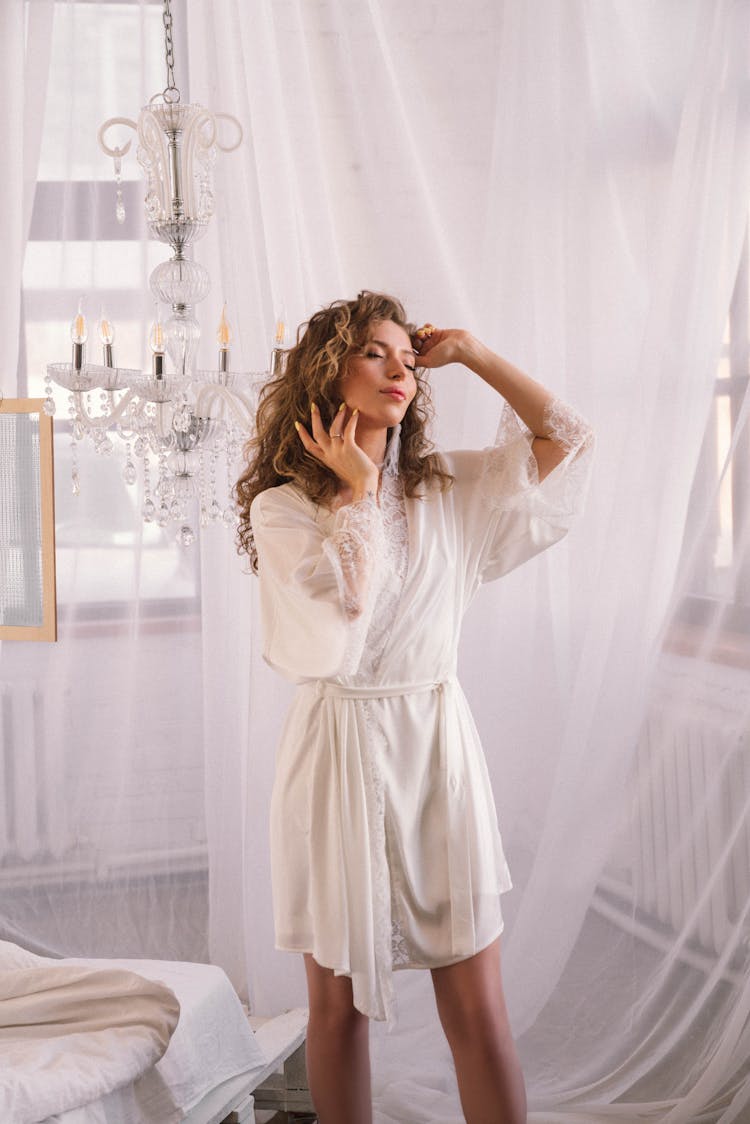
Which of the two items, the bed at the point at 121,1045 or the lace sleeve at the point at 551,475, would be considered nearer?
the bed at the point at 121,1045

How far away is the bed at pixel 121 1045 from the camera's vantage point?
191cm

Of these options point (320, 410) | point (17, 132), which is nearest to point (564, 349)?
point (320, 410)

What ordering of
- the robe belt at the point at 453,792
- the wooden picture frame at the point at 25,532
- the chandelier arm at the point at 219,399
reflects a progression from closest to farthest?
the robe belt at the point at 453,792 < the chandelier arm at the point at 219,399 < the wooden picture frame at the point at 25,532

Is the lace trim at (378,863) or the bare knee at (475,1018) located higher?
the lace trim at (378,863)

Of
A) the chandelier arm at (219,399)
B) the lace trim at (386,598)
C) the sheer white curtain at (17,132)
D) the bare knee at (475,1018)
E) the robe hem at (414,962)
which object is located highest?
the sheer white curtain at (17,132)

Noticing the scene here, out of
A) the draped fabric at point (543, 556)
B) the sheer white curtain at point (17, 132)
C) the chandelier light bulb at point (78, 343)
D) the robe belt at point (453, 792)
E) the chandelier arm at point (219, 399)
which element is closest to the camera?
the robe belt at point (453, 792)

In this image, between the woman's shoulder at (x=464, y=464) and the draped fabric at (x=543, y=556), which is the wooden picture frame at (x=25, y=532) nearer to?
the draped fabric at (x=543, y=556)

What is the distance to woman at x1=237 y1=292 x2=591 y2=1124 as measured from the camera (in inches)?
76.0

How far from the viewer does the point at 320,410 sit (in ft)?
6.77

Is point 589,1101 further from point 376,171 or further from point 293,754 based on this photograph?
point 376,171

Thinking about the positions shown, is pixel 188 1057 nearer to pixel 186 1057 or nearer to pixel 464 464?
pixel 186 1057

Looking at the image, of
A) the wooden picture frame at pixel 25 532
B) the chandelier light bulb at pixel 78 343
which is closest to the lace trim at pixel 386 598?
the chandelier light bulb at pixel 78 343

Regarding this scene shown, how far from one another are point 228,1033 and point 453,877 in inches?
27.3

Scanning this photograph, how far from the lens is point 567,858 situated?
2873mm
